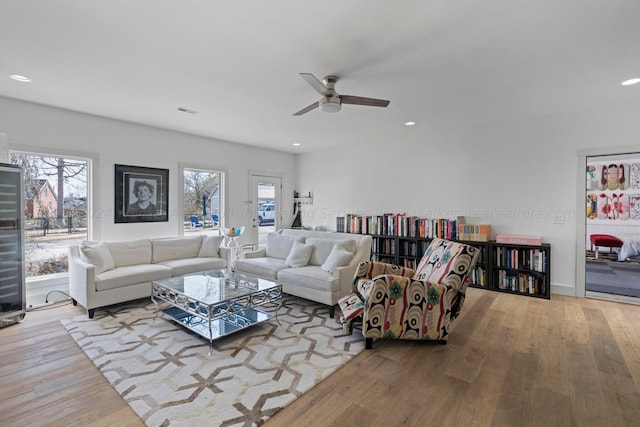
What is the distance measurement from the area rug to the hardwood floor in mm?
108

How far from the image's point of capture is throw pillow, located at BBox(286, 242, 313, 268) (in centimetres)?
409

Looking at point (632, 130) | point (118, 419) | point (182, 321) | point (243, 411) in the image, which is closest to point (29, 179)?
point (182, 321)

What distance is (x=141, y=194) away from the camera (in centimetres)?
464

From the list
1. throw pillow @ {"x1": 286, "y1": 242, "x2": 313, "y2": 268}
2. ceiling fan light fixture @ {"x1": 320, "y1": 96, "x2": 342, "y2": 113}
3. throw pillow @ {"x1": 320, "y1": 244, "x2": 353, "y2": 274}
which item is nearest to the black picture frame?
throw pillow @ {"x1": 286, "y1": 242, "x2": 313, "y2": 268}

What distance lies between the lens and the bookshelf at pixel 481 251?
13.7ft

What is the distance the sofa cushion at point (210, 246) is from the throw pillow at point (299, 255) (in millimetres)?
1399

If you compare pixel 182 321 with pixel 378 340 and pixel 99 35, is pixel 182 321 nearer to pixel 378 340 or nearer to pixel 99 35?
pixel 378 340

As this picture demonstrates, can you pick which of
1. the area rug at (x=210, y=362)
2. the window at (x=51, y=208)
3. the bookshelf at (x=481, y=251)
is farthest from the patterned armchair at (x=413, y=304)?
the window at (x=51, y=208)

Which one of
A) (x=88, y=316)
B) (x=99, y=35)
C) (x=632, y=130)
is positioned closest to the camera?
(x=99, y=35)

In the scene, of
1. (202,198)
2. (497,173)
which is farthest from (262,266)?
(497,173)

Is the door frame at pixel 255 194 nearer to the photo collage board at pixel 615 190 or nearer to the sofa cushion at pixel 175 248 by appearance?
the sofa cushion at pixel 175 248

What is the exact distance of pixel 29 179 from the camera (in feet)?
12.6

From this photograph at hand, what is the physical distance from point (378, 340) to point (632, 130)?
4054mm

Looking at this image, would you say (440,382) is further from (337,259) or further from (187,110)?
(187,110)
